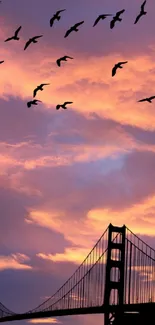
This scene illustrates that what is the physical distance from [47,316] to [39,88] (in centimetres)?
4480

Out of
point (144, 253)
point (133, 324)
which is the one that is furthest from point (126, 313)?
point (144, 253)

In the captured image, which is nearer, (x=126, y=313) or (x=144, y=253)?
(x=126, y=313)

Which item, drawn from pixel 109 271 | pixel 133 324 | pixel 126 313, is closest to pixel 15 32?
pixel 133 324

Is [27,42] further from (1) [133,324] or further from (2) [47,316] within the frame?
(2) [47,316]

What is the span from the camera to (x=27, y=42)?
29734mm

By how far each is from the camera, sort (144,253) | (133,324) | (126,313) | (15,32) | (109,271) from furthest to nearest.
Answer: (144,253) < (109,271) < (126,313) < (133,324) < (15,32)

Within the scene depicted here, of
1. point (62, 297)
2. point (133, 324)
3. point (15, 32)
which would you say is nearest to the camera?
point (15, 32)

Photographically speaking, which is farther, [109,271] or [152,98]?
[109,271]

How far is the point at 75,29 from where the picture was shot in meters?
27.3

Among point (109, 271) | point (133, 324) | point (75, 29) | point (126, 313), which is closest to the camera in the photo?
point (75, 29)

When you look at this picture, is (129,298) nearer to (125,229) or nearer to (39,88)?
Result: (125,229)

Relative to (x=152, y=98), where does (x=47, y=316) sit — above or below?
below

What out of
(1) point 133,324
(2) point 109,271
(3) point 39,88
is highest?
(3) point 39,88

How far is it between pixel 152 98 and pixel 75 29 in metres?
4.86
